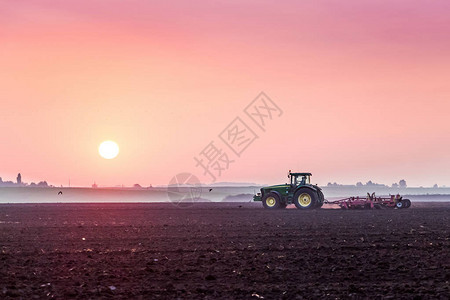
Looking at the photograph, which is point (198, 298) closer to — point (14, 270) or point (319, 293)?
point (319, 293)

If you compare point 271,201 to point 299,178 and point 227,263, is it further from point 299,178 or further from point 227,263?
point 227,263

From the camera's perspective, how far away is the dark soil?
13.1 meters

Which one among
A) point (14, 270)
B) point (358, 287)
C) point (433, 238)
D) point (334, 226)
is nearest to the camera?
point (358, 287)

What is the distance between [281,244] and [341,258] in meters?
3.46

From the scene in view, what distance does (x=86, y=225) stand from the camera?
29.4 metres

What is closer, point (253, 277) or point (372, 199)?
point (253, 277)

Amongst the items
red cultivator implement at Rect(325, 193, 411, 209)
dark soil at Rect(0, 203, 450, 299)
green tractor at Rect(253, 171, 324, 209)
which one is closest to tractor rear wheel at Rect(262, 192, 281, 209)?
green tractor at Rect(253, 171, 324, 209)

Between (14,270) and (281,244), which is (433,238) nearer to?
(281,244)

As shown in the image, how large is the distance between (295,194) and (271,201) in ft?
5.80

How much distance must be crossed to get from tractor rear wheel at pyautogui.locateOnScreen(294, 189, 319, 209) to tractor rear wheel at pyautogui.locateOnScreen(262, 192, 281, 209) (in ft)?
4.00

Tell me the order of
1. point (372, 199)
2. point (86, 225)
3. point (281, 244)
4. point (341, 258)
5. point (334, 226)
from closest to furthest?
point (341, 258)
point (281, 244)
point (334, 226)
point (86, 225)
point (372, 199)

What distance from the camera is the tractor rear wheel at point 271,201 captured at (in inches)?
1702

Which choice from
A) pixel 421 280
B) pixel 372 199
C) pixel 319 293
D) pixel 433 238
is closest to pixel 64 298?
pixel 319 293

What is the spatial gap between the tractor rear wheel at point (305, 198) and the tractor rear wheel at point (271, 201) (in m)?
1.22
